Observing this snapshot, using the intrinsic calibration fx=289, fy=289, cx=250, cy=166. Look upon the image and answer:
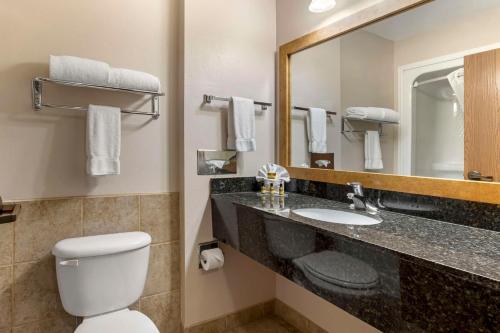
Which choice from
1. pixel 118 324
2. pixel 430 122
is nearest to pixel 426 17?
pixel 430 122

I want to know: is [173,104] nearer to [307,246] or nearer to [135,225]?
[135,225]

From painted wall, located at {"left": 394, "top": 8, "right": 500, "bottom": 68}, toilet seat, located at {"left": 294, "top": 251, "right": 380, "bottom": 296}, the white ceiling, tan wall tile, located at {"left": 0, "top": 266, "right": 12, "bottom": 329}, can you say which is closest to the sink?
toilet seat, located at {"left": 294, "top": 251, "right": 380, "bottom": 296}

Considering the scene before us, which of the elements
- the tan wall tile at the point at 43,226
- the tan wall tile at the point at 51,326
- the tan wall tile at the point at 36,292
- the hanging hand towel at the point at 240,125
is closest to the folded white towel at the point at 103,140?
the tan wall tile at the point at 43,226

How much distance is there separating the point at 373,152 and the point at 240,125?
77 cm

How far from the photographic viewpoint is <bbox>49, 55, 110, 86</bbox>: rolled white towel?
1.31 meters

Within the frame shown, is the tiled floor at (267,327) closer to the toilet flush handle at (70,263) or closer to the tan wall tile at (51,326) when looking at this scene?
the tan wall tile at (51,326)

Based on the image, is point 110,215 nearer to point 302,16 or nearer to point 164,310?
point 164,310

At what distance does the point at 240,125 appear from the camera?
1774 mm

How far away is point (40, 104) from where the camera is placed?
137 centimetres

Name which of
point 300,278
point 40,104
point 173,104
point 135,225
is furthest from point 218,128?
point 300,278

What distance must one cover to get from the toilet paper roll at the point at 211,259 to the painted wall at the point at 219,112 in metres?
0.06

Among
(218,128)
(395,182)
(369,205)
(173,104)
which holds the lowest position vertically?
(369,205)

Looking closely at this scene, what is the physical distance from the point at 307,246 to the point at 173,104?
1.16m

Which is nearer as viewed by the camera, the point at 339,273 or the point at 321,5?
the point at 339,273
